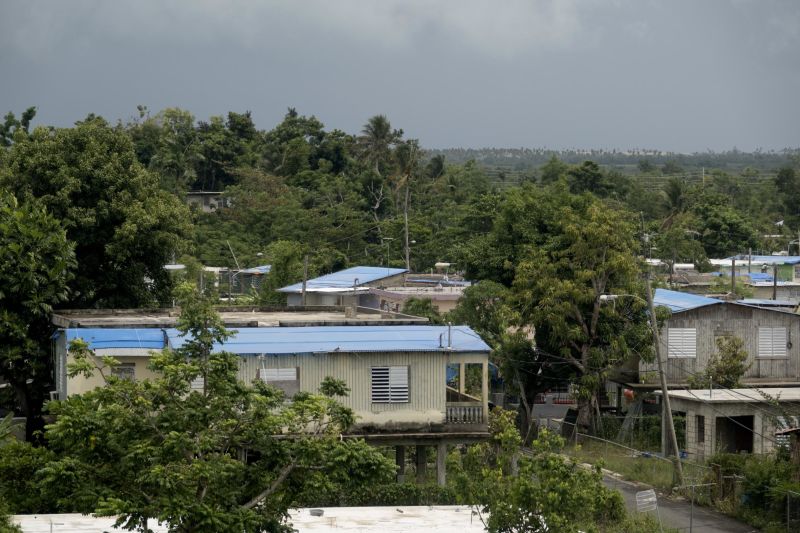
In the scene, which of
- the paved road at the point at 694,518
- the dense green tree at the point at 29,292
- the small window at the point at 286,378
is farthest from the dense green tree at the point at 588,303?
the dense green tree at the point at 29,292

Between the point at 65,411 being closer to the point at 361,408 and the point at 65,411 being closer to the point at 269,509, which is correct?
the point at 269,509

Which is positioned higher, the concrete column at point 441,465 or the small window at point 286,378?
the small window at point 286,378

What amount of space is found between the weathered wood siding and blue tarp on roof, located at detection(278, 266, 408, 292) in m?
14.3

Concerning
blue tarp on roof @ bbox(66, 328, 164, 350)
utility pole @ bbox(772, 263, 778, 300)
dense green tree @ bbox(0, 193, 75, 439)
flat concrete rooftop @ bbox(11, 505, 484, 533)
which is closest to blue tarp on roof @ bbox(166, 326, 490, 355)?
blue tarp on roof @ bbox(66, 328, 164, 350)

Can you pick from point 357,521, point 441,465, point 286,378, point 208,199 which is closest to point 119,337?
point 286,378

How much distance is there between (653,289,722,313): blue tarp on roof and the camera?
39.5m

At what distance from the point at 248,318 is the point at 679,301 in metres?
14.6

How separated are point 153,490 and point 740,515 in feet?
49.0

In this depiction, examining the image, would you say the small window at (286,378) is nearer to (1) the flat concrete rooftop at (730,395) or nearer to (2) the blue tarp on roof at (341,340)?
(2) the blue tarp on roof at (341,340)

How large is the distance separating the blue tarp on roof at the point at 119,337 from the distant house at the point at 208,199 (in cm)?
5929

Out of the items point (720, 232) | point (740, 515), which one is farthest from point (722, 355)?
point (720, 232)

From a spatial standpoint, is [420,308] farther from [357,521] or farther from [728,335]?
[357,521]

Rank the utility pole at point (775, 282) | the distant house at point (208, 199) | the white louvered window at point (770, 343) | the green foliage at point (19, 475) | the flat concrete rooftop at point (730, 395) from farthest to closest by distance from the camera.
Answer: the distant house at point (208, 199) → the utility pole at point (775, 282) → the white louvered window at point (770, 343) → the flat concrete rooftop at point (730, 395) → the green foliage at point (19, 475)

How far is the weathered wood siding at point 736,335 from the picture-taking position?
3919cm
